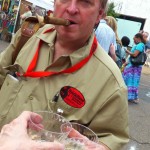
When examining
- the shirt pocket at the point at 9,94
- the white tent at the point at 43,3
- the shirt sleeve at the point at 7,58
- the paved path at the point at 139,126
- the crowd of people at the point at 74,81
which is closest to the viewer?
the crowd of people at the point at 74,81

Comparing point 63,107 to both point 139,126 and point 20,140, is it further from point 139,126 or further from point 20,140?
point 139,126

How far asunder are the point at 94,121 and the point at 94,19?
1.83 ft

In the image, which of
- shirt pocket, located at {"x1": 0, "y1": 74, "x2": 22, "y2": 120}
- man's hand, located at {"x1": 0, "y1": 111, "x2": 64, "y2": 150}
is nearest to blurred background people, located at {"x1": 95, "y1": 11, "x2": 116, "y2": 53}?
shirt pocket, located at {"x1": 0, "y1": 74, "x2": 22, "y2": 120}

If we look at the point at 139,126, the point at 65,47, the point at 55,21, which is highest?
the point at 55,21

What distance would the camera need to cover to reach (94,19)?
170cm

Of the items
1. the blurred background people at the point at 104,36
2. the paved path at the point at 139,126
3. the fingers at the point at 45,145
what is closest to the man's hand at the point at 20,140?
the fingers at the point at 45,145

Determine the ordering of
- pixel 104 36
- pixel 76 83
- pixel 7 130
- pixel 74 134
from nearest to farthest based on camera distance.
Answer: pixel 7 130 → pixel 74 134 → pixel 76 83 → pixel 104 36

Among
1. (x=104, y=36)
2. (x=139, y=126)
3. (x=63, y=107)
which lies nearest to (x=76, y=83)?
(x=63, y=107)

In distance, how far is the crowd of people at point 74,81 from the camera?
157cm

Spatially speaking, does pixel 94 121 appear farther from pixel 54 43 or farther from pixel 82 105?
pixel 54 43

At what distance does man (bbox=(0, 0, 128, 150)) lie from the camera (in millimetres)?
1565

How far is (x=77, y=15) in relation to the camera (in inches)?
63.6

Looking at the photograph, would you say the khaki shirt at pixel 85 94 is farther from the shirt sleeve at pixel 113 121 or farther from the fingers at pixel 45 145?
the fingers at pixel 45 145

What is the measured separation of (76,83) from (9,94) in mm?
397
